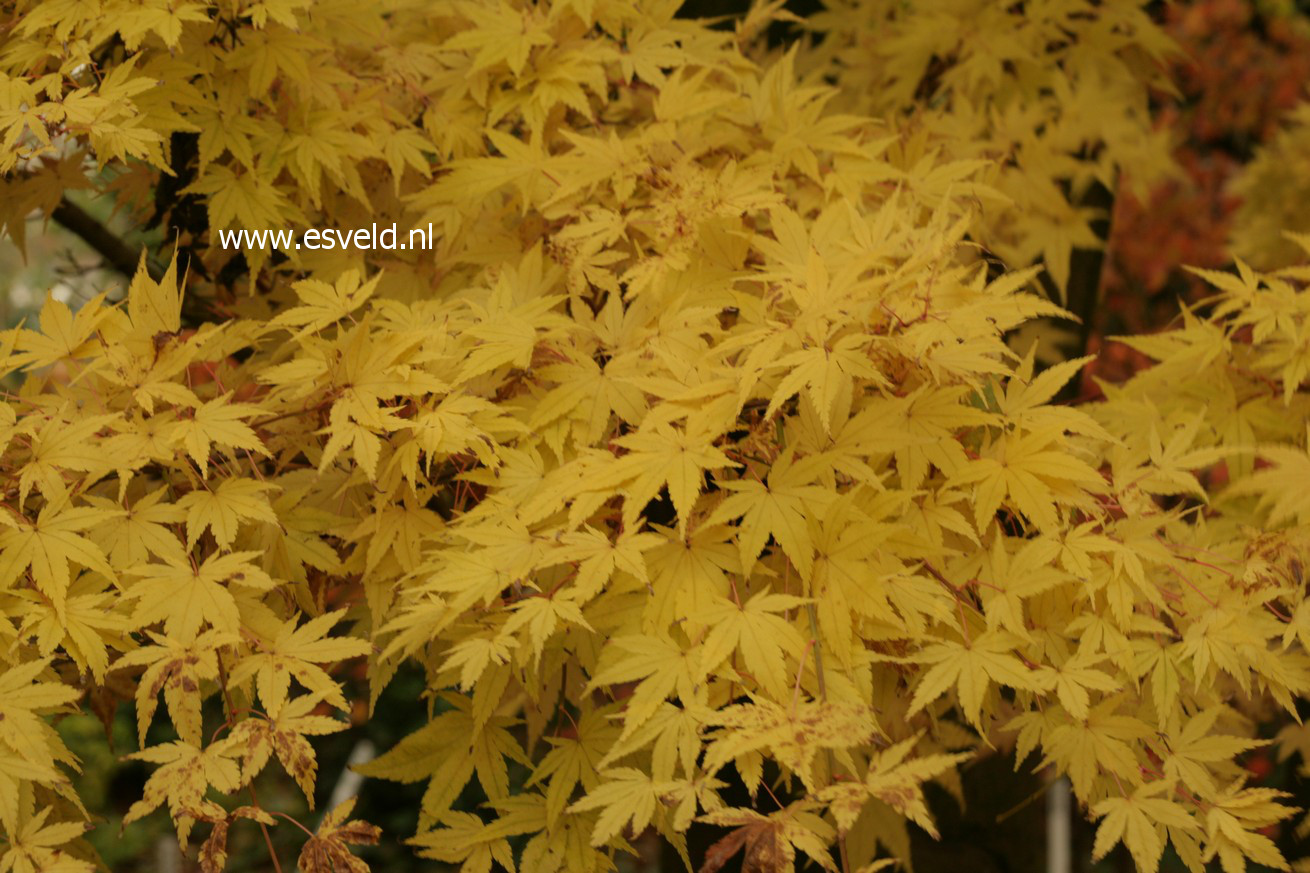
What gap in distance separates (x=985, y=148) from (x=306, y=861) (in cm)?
253

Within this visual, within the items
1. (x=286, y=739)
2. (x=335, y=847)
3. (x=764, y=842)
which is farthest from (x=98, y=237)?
(x=764, y=842)

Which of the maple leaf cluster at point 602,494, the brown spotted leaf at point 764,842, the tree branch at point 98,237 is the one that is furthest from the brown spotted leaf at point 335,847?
the tree branch at point 98,237

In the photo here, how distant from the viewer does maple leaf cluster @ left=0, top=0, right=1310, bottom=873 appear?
1.71 metres

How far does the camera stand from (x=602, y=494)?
70.2 inches

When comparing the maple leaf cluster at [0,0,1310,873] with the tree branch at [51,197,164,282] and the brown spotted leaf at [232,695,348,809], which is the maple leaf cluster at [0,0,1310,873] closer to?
the brown spotted leaf at [232,695,348,809]

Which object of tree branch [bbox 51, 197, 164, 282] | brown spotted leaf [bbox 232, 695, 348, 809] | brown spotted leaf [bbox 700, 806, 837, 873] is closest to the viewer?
brown spotted leaf [bbox 700, 806, 837, 873]

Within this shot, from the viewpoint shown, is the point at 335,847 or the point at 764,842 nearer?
the point at 764,842

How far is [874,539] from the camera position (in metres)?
1.75

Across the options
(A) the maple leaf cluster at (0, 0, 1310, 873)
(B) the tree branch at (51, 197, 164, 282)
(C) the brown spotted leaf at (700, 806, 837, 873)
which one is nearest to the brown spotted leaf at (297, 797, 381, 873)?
(A) the maple leaf cluster at (0, 0, 1310, 873)

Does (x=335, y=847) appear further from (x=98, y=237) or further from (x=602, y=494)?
(x=98, y=237)

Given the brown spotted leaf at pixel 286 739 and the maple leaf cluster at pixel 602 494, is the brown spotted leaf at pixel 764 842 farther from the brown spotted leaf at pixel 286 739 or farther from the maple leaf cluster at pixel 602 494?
the brown spotted leaf at pixel 286 739

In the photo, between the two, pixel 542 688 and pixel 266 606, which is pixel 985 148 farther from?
pixel 266 606

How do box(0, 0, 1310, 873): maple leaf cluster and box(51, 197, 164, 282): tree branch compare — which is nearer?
box(0, 0, 1310, 873): maple leaf cluster

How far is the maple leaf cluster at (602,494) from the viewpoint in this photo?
1.71m
